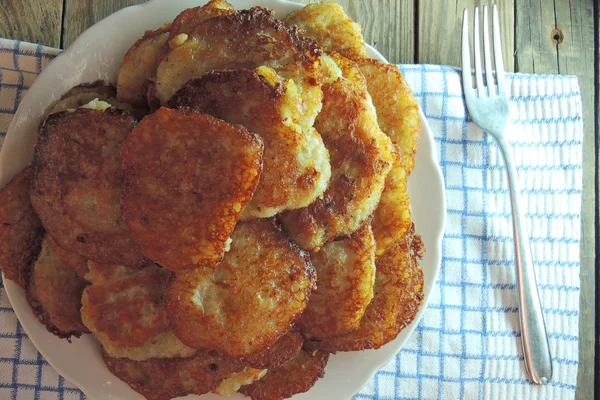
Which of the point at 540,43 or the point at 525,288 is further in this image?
the point at 540,43

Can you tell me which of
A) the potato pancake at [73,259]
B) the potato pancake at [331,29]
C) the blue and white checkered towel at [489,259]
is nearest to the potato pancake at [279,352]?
the potato pancake at [73,259]

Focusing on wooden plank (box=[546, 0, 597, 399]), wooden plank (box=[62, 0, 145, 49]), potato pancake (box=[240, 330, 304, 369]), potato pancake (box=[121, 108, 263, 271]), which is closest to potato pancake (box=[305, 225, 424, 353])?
potato pancake (box=[240, 330, 304, 369])

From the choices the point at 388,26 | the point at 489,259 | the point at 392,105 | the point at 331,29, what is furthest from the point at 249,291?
the point at 388,26

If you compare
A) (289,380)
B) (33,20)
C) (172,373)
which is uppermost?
(33,20)

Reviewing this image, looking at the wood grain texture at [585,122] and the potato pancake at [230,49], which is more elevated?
the potato pancake at [230,49]

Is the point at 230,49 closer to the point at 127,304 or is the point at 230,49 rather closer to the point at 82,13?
the point at 127,304

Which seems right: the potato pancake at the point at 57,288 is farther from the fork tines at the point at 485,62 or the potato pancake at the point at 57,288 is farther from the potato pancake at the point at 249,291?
the fork tines at the point at 485,62
